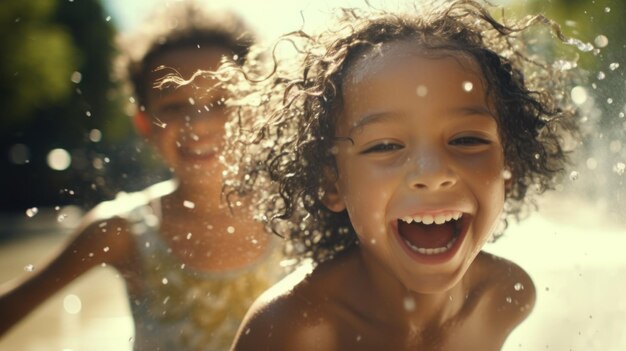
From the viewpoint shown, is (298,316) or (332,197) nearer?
(298,316)

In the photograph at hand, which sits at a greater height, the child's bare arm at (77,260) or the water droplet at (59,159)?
the water droplet at (59,159)

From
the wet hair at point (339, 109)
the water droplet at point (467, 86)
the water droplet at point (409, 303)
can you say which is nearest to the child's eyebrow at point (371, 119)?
the wet hair at point (339, 109)

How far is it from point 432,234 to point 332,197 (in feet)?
1.29

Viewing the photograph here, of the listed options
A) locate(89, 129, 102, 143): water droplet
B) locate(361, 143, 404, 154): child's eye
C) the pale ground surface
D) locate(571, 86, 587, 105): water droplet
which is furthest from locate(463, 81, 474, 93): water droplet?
locate(89, 129, 102, 143): water droplet

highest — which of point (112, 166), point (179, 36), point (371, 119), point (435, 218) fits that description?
point (112, 166)

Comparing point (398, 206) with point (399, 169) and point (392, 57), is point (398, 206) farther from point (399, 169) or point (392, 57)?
point (392, 57)

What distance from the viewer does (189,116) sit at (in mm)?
3445

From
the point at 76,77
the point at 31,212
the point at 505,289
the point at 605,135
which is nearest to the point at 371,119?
the point at 505,289

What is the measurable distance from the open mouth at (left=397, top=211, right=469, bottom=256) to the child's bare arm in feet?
5.00

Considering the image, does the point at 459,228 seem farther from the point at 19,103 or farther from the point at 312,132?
the point at 19,103

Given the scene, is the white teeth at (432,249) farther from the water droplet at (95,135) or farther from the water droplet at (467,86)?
the water droplet at (95,135)

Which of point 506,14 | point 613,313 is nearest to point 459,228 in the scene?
point 506,14

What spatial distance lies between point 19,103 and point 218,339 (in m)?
11.0

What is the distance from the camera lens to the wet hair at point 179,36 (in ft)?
12.2
